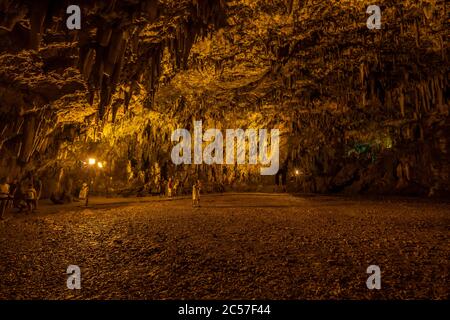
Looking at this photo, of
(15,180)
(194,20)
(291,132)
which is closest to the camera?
(194,20)

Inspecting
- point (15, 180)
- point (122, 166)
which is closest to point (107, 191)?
point (122, 166)

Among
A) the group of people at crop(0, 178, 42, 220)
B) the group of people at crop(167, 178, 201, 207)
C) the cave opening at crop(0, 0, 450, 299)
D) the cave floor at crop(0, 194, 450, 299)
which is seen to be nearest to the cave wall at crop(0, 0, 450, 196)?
the cave opening at crop(0, 0, 450, 299)

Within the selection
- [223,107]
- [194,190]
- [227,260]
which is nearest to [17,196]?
[194,190]

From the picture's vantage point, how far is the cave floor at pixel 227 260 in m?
3.58

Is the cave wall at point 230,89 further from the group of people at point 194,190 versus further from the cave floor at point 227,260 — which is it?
the cave floor at point 227,260

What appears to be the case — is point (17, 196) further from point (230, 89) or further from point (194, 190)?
point (230, 89)

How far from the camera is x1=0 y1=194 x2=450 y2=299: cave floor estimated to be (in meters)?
3.58

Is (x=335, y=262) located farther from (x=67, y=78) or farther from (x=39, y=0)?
(x=67, y=78)

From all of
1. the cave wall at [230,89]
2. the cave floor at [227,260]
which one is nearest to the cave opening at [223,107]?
the cave wall at [230,89]

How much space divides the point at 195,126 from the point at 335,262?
1961cm

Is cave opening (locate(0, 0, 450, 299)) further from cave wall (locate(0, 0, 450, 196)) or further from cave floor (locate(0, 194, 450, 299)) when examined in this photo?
cave floor (locate(0, 194, 450, 299))

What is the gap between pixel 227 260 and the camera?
484 centimetres

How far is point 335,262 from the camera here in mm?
4621
